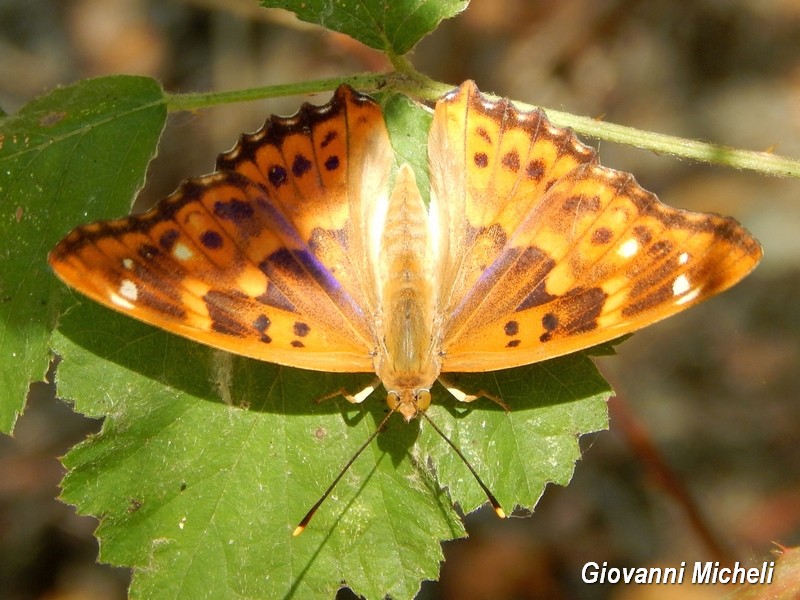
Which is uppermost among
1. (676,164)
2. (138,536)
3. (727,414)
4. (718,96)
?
(718,96)

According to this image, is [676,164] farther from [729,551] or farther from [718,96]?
[729,551]

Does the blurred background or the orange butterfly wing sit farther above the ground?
the blurred background

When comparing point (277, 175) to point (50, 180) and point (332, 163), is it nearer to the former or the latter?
point (332, 163)

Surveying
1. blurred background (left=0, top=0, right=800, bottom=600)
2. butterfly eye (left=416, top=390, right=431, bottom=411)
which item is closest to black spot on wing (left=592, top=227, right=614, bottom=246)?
butterfly eye (left=416, top=390, right=431, bottom=411)

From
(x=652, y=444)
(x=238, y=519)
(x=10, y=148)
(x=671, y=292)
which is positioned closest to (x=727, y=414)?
(x=652, y=444)

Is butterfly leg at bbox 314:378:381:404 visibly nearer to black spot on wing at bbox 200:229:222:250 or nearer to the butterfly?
the butterfly

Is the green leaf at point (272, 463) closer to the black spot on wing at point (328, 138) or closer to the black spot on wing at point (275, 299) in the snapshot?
→ the black spot on wing at point (275, 299)

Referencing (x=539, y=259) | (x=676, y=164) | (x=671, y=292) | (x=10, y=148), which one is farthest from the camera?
(x=676, y=164)
